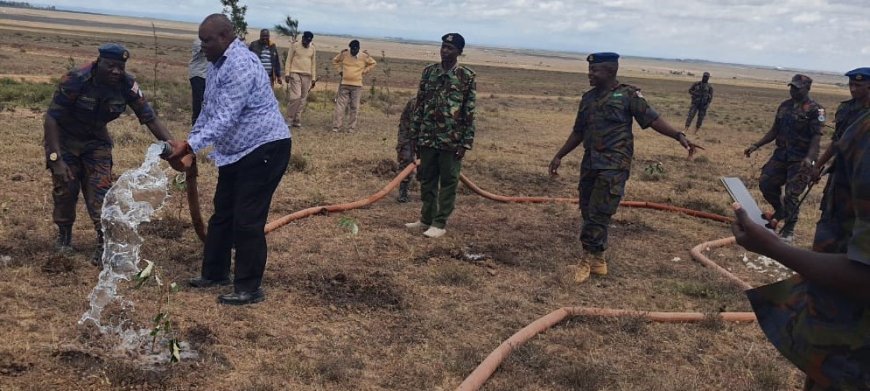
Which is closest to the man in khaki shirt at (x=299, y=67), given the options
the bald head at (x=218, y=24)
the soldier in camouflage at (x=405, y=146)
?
the soldier in camouflage at (x=405, y=146)

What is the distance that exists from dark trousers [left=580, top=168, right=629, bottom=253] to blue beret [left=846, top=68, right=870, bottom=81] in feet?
7.60

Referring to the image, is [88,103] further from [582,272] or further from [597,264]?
[597,264]

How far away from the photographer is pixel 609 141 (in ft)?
18.0

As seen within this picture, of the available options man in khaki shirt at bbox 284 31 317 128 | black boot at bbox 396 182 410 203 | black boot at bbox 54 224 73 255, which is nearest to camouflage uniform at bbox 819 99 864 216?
black boot at bbox 396 182 410 203

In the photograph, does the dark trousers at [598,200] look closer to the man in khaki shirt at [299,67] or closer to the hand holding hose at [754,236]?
the hand holding hose at [754,236]

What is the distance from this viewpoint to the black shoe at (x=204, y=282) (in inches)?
194

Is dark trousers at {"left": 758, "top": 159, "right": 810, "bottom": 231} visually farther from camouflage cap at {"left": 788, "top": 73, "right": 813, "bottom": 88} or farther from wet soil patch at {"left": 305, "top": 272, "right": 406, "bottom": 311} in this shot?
wet soil patch at {"left": 305, "top": 272, "right": 406, "bottom": 311}

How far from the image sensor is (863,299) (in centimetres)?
181

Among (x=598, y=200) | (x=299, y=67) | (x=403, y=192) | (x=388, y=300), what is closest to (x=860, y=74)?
(x=598, y=200)

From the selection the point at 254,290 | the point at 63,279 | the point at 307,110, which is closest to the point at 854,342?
the point at 254,290

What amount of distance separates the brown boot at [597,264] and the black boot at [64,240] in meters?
4.20

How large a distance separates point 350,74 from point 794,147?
24.8 feet

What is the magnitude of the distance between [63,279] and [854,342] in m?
4.73

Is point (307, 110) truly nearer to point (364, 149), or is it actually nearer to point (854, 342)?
point (364, 149)
